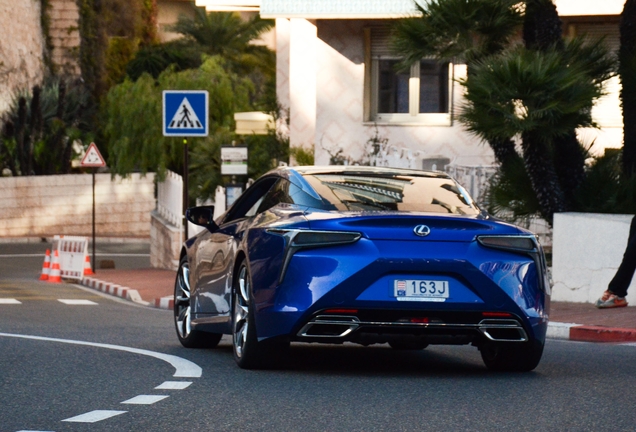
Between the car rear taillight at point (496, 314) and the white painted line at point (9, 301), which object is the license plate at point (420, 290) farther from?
the white painted line at point (9, 301)

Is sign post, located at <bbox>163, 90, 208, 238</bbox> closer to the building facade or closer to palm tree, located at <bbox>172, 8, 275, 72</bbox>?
the building facade

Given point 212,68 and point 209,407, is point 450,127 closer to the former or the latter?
point 209,407

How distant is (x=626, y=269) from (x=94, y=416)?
8.02 m

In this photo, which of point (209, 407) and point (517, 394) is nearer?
point (209, 407)

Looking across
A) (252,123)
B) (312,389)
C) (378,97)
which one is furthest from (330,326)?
(252,123)

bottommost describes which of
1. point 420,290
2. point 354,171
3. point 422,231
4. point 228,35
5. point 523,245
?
point 420,290

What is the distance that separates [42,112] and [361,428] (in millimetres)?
44950

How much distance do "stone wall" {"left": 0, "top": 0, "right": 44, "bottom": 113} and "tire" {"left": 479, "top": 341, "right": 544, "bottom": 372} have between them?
44519mm

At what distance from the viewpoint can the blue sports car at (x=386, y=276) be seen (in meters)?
8.23

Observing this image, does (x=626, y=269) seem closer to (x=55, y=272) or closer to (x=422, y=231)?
(x=422, y=231)

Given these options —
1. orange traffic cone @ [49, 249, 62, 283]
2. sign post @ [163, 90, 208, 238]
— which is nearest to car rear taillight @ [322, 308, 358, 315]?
sign post @ [163, 90, 208, 238]

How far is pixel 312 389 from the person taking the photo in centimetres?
790

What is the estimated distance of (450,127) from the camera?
2519 cm

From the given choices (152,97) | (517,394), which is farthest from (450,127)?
(152,97)
